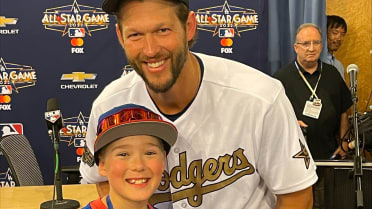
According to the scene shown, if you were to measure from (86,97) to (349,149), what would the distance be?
217 cm

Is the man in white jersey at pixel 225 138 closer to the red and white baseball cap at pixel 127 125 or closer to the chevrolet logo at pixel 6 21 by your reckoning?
the red and white baseball cap at pixel 127 125

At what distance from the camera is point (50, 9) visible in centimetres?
426

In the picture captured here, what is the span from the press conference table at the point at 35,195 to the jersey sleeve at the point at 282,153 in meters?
1.36

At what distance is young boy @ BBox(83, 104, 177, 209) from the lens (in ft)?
4.54

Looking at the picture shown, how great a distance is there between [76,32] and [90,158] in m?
2.61

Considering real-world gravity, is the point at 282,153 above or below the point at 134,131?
below

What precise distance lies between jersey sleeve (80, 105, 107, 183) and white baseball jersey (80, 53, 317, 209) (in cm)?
4

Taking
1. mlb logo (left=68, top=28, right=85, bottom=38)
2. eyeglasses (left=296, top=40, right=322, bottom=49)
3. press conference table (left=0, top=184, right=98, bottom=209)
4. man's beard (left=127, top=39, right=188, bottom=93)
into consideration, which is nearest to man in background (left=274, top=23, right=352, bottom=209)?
eyeglasses (left=296, top=40, right=322, bottom=49)

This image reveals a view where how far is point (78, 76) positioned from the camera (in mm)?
4320

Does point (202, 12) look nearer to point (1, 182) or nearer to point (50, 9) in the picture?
point (50, 9)

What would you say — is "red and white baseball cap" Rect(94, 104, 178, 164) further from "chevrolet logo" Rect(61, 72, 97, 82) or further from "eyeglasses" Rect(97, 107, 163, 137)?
"chevrolet logo" Rect(61, 72, 97, 82)

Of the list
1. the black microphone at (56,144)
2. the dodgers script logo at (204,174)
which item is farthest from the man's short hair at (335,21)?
the dodgers script logo at (204,174)

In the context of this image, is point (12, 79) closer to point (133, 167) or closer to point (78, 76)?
point (78, 76)

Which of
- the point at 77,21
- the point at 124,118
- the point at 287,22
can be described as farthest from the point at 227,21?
the point at 124,118
